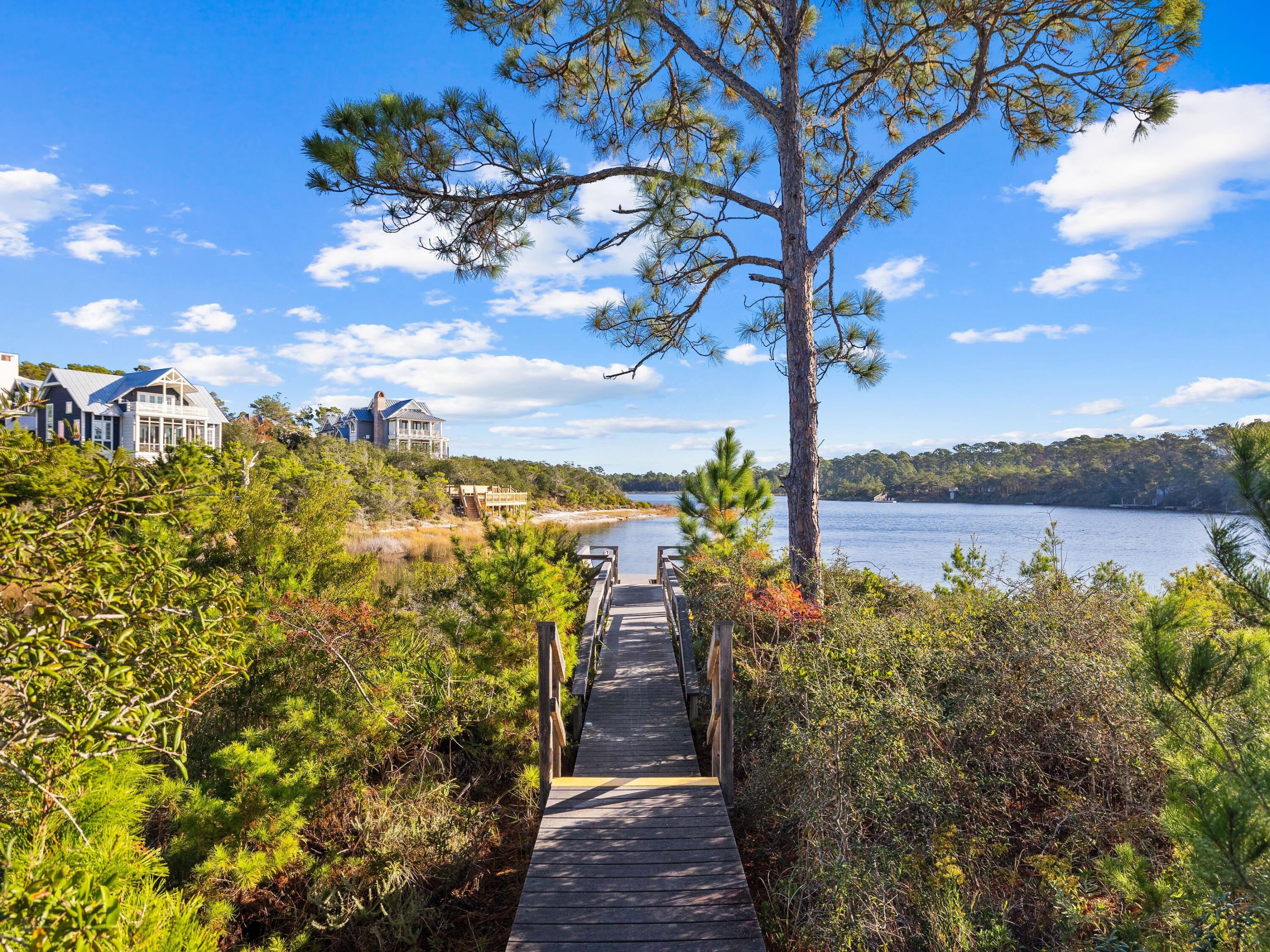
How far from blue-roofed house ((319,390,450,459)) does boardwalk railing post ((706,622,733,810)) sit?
49647mm

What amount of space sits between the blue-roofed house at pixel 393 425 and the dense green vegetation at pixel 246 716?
150 ft

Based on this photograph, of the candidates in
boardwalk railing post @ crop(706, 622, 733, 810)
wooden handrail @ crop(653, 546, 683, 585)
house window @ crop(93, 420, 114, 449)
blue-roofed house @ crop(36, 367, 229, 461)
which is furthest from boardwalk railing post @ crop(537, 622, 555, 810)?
house window @ crop(93, 420, 114, 449)

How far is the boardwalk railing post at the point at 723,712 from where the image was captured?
183 inches

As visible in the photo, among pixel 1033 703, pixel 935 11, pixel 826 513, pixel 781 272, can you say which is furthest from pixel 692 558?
pixel 826 513

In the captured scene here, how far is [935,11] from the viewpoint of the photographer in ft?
22.1

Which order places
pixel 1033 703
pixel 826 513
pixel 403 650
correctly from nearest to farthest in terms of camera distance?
pixel 1033 703 → pixel 403 650 → pixel 826 513

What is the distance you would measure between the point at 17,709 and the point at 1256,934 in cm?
361

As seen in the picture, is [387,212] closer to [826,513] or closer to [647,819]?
[647,819]

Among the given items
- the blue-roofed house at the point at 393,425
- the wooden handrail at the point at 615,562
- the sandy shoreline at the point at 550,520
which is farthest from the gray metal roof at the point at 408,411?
the wooden handrail at the point at 615,562

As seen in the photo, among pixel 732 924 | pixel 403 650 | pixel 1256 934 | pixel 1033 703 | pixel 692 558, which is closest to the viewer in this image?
pixel 1256 934

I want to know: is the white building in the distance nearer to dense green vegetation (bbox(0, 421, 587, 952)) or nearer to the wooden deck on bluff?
dense green vegetation (bbox(0, 421, 587, 952))

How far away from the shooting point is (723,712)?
4.71 m

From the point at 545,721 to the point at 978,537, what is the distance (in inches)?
786

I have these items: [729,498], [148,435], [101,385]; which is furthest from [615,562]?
[101,385]
